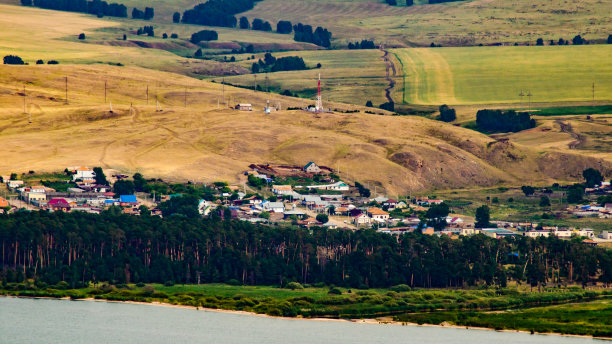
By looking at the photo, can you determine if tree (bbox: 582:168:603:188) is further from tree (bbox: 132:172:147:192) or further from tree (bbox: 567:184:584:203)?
tree (bbox: 132:172:147:192)

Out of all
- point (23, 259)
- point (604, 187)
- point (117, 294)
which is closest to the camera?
point (117, 294)

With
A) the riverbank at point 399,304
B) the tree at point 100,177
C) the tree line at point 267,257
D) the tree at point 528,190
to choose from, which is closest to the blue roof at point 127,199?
the tree at point 100,177

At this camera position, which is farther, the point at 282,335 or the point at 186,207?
the point at 186,207

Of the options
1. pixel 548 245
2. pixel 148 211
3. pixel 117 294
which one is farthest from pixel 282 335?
pixel 148 211

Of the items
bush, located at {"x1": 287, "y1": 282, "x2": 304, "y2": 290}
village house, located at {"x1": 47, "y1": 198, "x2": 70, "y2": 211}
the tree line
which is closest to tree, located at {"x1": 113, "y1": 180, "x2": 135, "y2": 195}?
village house, located at {"x1": 47, "y1": 198, "x2": 70, "y2": 211}

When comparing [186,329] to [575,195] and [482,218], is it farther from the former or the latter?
[575,195]

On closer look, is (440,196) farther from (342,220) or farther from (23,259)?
(23,259)

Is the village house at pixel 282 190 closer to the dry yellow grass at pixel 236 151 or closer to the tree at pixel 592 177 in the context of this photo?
the dry yellow grass at pixel 236 151
